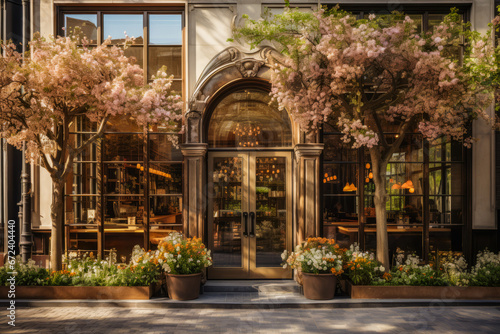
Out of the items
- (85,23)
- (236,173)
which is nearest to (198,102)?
(236,173)

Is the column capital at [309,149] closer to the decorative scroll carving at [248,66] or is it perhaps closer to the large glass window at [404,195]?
the large glass window at [404,195]

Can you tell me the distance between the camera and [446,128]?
7742 mm

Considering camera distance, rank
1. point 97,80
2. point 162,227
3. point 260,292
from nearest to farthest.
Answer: point 97,80, point 260,292, point 162,227

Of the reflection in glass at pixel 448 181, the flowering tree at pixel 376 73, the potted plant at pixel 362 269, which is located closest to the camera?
the flowering tree at pixel 376 73

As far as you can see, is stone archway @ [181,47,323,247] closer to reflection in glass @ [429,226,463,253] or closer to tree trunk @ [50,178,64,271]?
tree trunk @ [50,178,64,271]

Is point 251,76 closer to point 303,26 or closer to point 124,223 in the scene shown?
point 303,26

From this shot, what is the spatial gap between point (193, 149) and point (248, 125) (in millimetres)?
1505

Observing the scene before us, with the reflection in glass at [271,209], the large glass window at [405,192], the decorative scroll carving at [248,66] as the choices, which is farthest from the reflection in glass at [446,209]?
the decorative scroll carving at [248,66]

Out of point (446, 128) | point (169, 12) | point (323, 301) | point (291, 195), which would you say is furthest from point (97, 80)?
point (446, 128)

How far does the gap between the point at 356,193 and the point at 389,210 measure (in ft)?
2.87

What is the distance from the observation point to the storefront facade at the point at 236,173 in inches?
364

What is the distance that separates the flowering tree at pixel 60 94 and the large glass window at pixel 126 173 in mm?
1304

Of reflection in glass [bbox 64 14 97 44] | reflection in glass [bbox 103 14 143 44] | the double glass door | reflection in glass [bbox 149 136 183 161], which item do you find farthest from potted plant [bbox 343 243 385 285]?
reflection in glass [bbox 64 14 97 44]

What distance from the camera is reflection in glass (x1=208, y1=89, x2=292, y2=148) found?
9.51 metres
